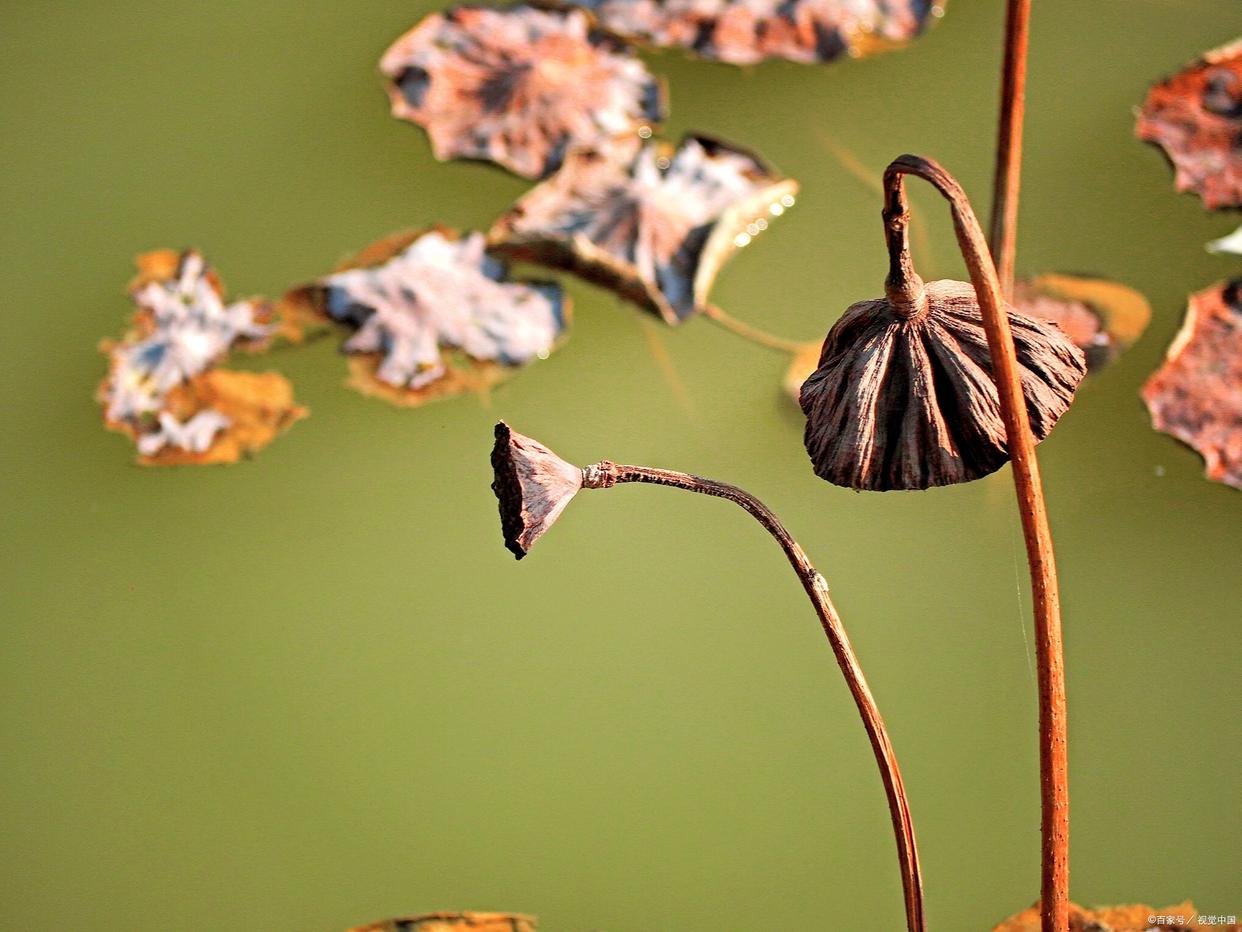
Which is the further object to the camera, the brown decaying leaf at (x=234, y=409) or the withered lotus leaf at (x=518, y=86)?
the withered lotus leaf at (x=518, y=86)

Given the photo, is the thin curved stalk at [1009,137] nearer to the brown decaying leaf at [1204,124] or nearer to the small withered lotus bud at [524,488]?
the brown decaying leaf at [1204,124]

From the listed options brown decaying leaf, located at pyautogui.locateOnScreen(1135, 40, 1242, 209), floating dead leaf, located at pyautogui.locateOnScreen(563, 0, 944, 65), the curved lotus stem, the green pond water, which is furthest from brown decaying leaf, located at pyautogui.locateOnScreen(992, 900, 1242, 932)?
floating dead leaf, located at pyautogui.locateOnScreen(563, 0, 944, 65)

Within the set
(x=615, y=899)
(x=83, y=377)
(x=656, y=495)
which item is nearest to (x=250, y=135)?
(x=83, y=377)

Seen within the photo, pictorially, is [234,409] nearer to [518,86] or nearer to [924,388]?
[518,86]

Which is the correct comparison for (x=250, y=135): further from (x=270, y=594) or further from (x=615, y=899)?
(x=615, y=899)

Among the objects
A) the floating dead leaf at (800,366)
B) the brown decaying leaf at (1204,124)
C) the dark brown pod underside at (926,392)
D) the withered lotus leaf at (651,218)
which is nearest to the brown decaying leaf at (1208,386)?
the brown decaying leaf at (1204,124)

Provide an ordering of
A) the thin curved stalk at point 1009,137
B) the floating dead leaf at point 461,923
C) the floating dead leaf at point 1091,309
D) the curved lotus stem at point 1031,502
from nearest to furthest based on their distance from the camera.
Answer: the curved lotus stem at point 1031,502
the thin curved stalk at point 1009,137
the floating dead leaf at point 461,923
the floating dead leaf at point 1091,309
